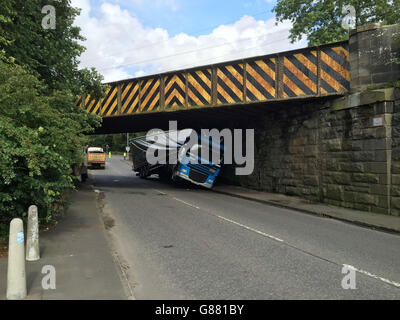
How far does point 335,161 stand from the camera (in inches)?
494

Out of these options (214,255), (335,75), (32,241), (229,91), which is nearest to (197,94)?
(229,91)

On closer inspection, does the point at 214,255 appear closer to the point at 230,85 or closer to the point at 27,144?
the point at 27,144

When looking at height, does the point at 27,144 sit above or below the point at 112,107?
below

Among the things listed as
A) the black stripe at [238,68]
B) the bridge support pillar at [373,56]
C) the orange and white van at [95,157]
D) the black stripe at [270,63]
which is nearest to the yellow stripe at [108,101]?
the black stripe at [238,68]

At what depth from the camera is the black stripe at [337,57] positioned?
41.0ft

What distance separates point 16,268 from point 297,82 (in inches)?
472

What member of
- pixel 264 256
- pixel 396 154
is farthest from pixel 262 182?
pixel 264 256

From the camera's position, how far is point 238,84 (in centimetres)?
1471

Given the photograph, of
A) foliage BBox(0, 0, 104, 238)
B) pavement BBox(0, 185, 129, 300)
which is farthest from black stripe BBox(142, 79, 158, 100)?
pavement BBox(0, 185, 129, 300)

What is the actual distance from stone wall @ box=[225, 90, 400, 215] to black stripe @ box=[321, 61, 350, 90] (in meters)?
0.67

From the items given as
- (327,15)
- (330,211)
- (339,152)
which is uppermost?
(327,15)

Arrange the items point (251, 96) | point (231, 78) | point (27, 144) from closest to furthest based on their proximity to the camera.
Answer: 1. point (27, 144)
2. point (251, 96)
3. point (231, 78)

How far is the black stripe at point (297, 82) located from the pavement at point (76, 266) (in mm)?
9168

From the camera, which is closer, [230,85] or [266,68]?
[266,68]
